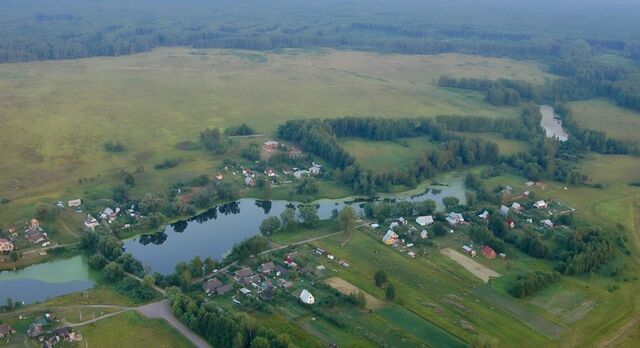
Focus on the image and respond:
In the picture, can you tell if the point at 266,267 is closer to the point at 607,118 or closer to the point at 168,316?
the point at 168,316

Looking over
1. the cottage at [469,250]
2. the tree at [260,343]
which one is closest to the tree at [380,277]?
the cottage at [469,250]

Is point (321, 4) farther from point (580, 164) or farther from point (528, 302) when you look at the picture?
point (528, 302)

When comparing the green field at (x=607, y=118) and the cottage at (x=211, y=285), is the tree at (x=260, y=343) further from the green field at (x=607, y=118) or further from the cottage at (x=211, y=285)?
the green field at (x=607, y=118)

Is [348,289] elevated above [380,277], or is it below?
below

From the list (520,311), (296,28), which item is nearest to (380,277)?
(520,311)

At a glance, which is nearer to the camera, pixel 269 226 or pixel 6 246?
pixel 6 246

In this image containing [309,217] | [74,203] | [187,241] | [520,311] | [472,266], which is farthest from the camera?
[74,203]

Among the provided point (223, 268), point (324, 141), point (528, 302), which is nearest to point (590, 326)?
point (528, 302)
